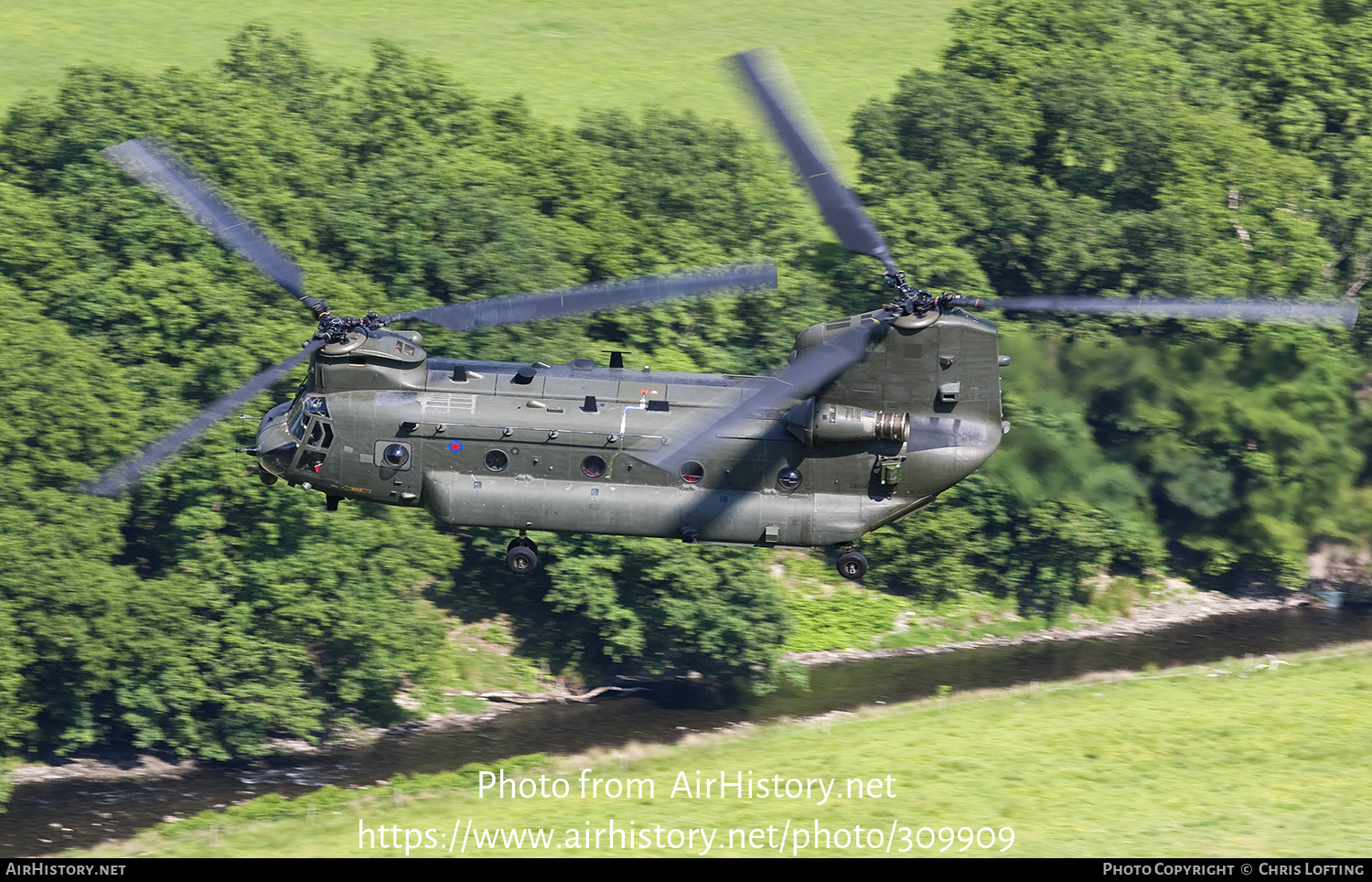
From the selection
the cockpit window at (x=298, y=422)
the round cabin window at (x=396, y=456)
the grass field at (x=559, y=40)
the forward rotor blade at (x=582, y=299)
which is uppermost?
the grass field at (x=559, y=40)

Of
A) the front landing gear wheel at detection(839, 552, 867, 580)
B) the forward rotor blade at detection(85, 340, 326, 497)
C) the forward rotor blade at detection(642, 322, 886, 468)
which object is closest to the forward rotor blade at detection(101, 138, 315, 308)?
the forward rotor blade at detection(85, 340, 326, 497)

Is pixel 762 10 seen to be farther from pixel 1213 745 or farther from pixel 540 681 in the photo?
pixel 1213 745

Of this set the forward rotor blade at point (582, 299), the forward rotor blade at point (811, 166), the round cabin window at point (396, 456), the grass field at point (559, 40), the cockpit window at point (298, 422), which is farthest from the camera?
the grass field at point (559, 40)

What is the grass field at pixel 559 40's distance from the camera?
82625mm

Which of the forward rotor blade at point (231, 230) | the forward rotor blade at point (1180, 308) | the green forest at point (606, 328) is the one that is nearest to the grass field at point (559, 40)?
the green forest at point (606, 328)

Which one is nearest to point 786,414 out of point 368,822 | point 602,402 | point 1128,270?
point 602,402

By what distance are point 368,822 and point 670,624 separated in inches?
552

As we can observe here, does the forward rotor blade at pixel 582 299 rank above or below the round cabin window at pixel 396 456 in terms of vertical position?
above

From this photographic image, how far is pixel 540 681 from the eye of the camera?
61.2 metres

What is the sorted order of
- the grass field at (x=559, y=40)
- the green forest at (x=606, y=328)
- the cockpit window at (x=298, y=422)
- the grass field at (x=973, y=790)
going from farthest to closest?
the grass field at (x=559, y=40) → the green forest at (x=606, y=328) → the grass field at (x=973, y=790) → the cockpit window at (x=298, y=422)

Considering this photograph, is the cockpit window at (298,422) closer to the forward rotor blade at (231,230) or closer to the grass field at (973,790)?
the forward rotor blade at (231,230)

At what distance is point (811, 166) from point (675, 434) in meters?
6.13

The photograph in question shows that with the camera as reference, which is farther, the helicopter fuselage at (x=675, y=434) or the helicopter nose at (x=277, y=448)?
the helicopter nose at (x=277, y=448)

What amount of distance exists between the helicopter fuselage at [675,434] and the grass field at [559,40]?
48985 millimetres
